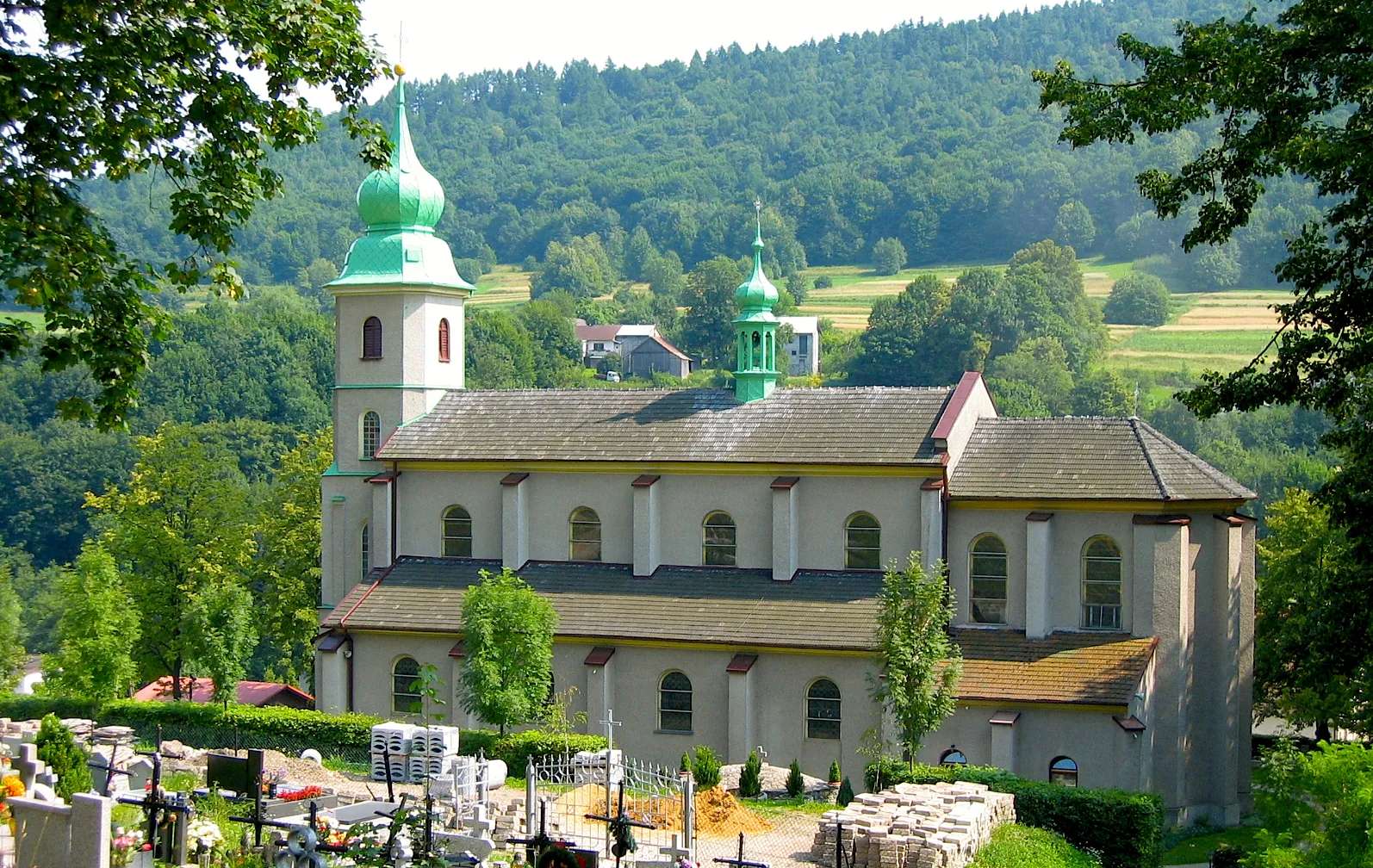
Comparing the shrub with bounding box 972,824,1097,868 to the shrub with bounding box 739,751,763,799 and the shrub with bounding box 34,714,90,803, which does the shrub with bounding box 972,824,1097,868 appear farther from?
the shrub with bounding box 34,714,90,803

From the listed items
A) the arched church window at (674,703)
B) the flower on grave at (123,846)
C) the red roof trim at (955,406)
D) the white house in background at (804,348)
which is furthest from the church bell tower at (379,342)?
the white house in background at (804,348)

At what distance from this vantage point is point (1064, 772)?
33750mm

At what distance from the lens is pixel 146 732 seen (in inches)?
1529

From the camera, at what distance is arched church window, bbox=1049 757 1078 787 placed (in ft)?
110

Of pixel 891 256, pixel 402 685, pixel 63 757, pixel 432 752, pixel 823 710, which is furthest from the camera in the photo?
pixel 891 256

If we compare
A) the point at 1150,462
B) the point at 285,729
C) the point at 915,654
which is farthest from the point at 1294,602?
the point at 285,729

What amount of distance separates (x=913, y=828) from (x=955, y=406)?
1395 cm

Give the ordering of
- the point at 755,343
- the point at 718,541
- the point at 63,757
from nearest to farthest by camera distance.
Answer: the point at 63,757
the point at 718,541
the point at 755,343

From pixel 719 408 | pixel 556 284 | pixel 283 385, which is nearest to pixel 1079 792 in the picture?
pixel 719 408

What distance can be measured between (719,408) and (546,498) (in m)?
5.06

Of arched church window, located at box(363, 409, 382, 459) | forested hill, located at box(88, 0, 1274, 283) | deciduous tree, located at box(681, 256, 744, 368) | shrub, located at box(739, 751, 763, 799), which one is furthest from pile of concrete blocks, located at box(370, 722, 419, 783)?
forested hill, located at box(88, 0, 1274, 283)

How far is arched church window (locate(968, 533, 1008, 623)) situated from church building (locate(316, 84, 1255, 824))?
2.5 inches

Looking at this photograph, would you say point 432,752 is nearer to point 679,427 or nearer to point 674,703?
point 674,703

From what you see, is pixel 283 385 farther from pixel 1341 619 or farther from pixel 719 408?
pixel 1341 619
